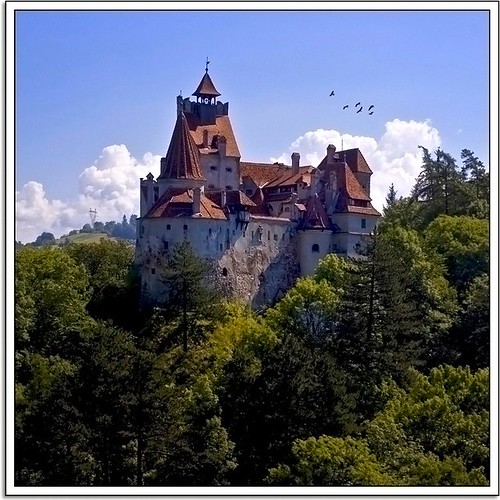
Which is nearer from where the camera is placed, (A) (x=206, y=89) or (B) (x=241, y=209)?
(B) (x=241, y=209)

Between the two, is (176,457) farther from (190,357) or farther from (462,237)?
(462,237)

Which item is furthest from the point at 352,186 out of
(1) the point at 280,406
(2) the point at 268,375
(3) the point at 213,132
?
(1) the point at 280,406

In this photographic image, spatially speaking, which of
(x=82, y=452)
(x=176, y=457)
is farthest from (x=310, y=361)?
(x=82, y=452)

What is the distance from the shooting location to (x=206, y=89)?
5556 cm

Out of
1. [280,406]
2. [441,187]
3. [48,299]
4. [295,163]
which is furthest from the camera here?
[441,187]

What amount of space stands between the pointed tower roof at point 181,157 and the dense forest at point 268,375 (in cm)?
475

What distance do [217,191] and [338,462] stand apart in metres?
24.6

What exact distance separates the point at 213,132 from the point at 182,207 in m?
8.35

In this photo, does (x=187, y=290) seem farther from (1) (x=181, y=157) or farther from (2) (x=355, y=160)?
(2) (x=355, y=160)

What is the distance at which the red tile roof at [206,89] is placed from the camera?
55.3 m

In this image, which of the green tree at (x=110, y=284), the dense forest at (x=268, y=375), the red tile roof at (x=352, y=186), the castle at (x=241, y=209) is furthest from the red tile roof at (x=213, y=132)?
the dense forest at (x=268, y=375)

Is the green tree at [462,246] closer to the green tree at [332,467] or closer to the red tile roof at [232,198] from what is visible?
the red tile roof at [232,198]

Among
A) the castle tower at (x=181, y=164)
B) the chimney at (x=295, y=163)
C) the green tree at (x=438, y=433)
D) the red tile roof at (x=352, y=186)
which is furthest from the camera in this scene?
the chimney at (x=295, y=163)

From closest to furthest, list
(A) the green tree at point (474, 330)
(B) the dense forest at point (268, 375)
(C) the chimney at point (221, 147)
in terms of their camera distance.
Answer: (B) the dense forest at point (268, 375)
(A) the green tree at point (474, 330)
(C) the chimney at point (221, 147)
